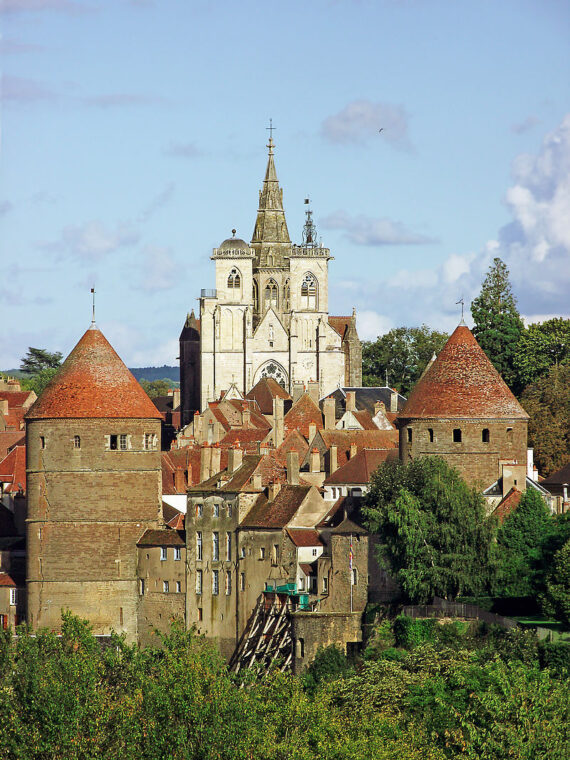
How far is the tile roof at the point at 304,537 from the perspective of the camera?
8419 centimetres

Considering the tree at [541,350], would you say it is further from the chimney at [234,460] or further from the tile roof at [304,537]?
the tile roof at [304,537]

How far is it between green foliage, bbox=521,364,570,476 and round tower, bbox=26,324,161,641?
24.1 metres

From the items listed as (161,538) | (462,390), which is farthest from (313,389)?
(462,390)

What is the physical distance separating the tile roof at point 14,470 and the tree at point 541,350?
29523 millimetres

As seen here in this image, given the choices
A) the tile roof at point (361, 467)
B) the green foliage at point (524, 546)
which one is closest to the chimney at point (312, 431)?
the tile roof at point (361, 467)

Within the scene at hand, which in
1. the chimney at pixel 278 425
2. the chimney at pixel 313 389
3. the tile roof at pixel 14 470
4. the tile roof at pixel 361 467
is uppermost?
the chimney at pixel 313 389

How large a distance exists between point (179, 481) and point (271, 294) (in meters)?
51.3

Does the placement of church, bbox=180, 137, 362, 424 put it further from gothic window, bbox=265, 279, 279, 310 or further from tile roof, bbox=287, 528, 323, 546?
tile roof, bbox=287, 528, 323, 546

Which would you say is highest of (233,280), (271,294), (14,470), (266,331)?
(233,280)

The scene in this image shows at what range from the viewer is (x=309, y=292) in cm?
14612

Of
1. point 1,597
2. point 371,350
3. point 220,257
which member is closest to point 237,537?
point 1,597

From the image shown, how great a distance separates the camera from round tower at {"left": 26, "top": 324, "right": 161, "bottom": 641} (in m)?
87.8

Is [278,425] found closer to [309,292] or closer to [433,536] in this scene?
[433,536]

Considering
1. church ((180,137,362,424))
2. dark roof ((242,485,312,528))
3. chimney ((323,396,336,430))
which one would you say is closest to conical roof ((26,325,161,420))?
dark roof ((242,485,312,528))
